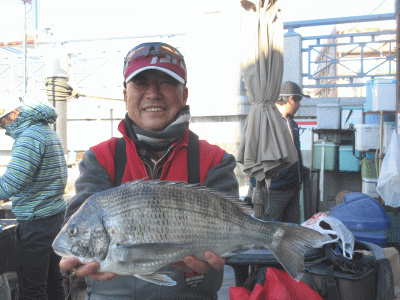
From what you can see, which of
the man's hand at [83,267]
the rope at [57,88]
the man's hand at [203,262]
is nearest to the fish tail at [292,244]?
the man's hand at [203,262]

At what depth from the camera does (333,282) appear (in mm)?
2607

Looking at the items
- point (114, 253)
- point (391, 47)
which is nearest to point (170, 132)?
point (114, 253)

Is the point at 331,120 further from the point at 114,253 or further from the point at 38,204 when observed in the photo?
the point at 114,253

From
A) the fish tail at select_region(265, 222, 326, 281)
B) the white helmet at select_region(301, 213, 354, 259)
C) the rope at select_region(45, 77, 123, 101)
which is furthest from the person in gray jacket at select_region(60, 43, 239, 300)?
the rope at select_region(45, 77, 123, 101)

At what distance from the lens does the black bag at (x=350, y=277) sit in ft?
8.61

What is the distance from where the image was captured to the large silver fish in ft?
4.74

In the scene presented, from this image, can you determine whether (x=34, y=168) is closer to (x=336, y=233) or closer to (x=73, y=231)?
(x=73, y=231)

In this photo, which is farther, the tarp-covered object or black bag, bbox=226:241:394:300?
the tarp-covered object

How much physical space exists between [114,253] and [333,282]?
1.93 metres

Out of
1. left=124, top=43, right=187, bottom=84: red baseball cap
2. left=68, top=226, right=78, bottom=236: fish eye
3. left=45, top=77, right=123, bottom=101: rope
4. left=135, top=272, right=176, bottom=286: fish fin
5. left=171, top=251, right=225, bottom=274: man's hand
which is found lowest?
left=135, top=272, right=176, bottom=286: fish fin

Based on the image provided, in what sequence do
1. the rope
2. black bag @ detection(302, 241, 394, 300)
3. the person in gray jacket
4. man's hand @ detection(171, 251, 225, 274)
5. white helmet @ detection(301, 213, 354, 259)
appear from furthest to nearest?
the rope, white helmet @ detection(301, 213, 354, 259), black bag @ detection(302, 241, 394, 300), the person in gray jacket, man's hand @ detection(171, 251, 225, 274)

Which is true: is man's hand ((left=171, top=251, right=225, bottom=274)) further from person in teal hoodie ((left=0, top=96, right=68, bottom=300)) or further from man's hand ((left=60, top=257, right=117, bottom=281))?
person in teal hoodie ((left=0, top=96, right=68, bottom=300))

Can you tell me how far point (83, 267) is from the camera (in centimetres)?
144

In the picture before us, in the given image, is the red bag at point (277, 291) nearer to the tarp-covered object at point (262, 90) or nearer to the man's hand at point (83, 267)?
the man's hand at point (83, 267)
